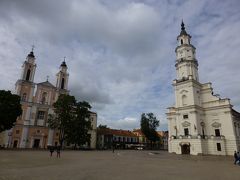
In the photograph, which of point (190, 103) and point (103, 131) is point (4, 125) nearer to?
point (190, 103)

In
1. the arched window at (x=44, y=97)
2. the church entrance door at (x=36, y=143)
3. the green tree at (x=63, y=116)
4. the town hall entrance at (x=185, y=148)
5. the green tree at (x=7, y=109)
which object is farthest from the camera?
the arched window at (x=44, y=97)

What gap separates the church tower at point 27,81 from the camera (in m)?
52.2

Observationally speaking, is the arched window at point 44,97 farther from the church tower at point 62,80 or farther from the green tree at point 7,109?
the green tree at point 7,109

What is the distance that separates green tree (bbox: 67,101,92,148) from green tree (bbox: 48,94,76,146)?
3.38 ft

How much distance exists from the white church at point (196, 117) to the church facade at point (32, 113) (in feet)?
111

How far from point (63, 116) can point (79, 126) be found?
464cm

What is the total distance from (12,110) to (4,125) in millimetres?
3351

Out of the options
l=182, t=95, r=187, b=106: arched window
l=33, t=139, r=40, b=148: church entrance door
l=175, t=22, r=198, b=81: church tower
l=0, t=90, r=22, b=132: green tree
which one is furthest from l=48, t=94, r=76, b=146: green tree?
l=175, t=22, r=198, b=81: church tower

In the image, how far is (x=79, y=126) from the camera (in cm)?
4753

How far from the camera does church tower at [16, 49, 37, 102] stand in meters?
52.2

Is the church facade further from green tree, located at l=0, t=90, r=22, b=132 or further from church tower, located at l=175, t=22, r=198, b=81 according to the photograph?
church tower, located at l=175, t=22, r=198, b=81

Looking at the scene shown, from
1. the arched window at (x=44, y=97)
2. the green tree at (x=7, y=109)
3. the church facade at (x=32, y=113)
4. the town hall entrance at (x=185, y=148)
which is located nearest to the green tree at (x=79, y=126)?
the church facade at (x=32, y=113)

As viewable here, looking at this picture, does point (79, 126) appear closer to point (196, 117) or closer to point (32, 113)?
point (32, 113)

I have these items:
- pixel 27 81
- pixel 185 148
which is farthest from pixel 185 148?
A: pixel 27 81
